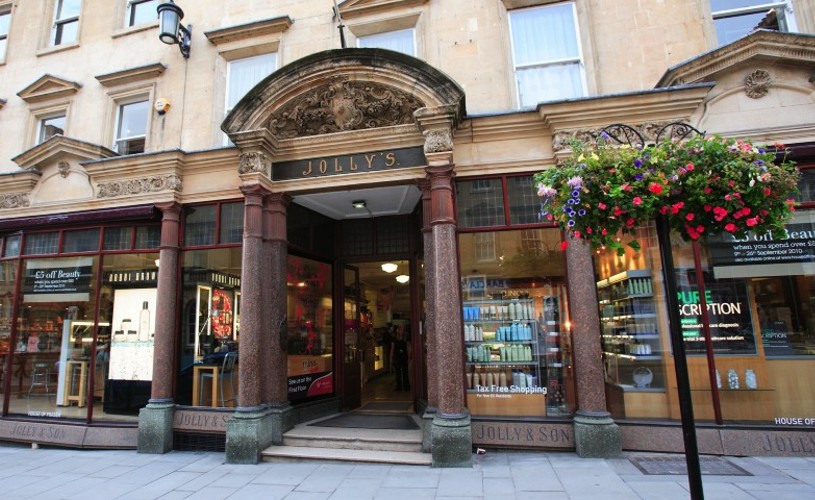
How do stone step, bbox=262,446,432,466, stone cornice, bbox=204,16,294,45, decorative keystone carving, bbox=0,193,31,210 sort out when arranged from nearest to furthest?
stone step, bbox=262,446,432,466
stone cornice, bbox=204,16,294,45
decorative keystone carving, bbox=0,193,31,210

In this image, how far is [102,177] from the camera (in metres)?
8.91

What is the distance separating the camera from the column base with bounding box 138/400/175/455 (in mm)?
7711

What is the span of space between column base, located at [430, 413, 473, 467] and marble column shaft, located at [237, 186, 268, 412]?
286cm

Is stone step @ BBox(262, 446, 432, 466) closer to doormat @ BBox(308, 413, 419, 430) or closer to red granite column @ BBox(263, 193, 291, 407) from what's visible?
red granite column @ BBox(263, 193, 291, 407)

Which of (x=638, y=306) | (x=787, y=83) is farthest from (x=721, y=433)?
(x=787, y=83)

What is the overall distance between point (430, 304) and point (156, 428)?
5.06 metres

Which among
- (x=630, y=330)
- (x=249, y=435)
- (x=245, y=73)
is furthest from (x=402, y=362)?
(x=245, y=73)

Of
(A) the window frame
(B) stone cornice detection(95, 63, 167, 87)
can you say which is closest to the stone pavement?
(B) stone cornice detection(95, 63, 167, 87)

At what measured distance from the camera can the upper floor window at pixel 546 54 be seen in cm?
804

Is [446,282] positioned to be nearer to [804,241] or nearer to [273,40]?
[804,241]

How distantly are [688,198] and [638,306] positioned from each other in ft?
12.8

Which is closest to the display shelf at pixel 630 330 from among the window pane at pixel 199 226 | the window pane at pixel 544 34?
the window pane at pixel 544 34

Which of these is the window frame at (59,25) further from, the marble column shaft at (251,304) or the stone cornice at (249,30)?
the marble column shaft at (251,304)

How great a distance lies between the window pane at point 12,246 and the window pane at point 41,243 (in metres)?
0.29
